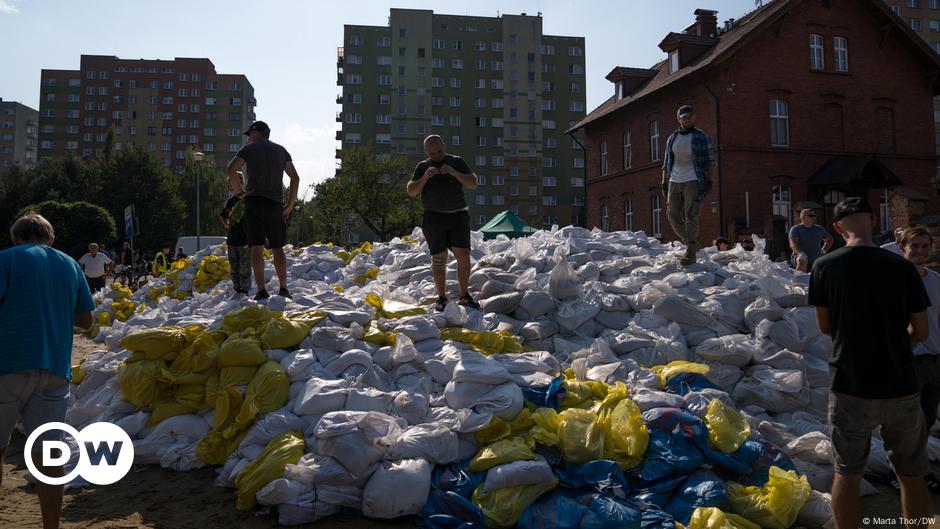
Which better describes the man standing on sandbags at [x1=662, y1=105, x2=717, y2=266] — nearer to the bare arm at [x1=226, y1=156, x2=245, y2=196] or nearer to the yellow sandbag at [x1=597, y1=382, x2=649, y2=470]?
the yellow sandbag at [x1=597, y1=382, x2=649, y2=470]

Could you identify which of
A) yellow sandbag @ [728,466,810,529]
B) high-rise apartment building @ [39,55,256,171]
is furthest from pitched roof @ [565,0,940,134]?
high-rise apartment building @ [39,55,256,171]

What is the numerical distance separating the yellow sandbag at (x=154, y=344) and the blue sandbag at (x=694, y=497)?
3813mm

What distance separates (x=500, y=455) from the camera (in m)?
3.49

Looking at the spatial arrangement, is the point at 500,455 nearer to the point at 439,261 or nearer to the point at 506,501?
the point at 506,501

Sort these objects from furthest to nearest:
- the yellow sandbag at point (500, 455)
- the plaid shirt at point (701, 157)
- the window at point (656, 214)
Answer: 1. the window at point (656, 214)
2. the plaid shirt at point (701, 157)
3. the yellow sandbag at point (500, 455)

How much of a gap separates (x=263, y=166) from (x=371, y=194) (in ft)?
112

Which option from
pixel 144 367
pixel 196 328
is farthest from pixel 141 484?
pixel 196 328

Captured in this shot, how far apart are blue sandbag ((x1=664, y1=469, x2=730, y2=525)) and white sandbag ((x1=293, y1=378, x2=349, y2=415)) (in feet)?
7.07

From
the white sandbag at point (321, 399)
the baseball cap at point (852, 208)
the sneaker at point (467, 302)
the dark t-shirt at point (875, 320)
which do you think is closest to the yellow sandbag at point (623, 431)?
the dark t-shirt at point (875, 320)

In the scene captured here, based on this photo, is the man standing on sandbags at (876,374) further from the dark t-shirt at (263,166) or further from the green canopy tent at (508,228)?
the green canopy tent at (508,228)

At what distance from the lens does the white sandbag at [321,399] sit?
3.93 m

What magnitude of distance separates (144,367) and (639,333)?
4.07 meters

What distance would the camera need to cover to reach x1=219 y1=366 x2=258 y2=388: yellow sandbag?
4352mm

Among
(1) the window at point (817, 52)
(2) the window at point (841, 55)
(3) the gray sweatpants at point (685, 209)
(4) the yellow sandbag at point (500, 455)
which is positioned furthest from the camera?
(2) the window at point (841, 55)
